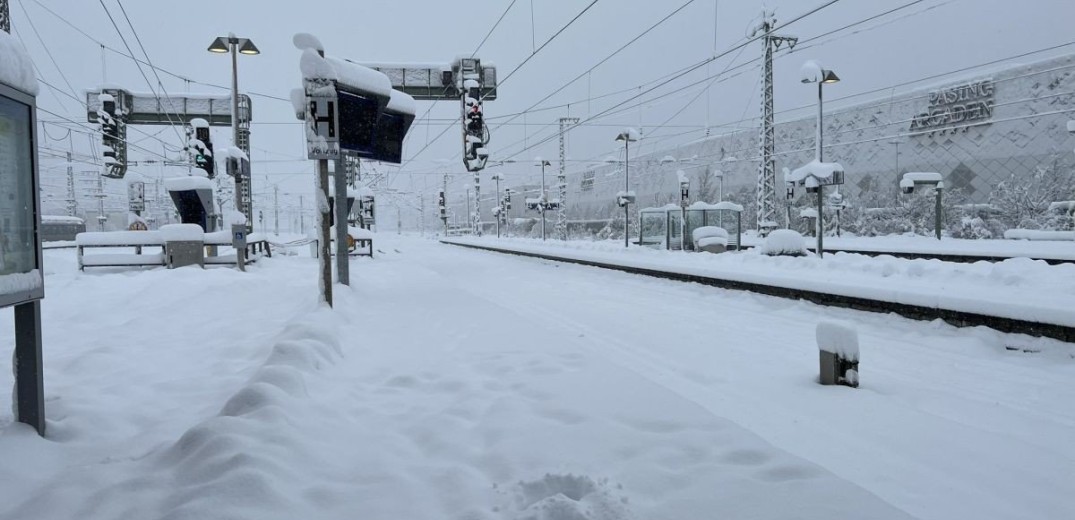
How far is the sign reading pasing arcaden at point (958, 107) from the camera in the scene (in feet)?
91.1

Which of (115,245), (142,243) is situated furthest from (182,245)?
(115,245)

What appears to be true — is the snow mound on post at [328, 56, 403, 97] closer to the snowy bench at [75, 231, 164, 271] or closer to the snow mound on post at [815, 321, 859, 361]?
the snow mound on post at [815, 321, 859, 361]

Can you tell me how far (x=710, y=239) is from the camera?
67.9 ft

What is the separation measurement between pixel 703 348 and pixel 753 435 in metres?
2.73

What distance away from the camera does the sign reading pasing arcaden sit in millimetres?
27781

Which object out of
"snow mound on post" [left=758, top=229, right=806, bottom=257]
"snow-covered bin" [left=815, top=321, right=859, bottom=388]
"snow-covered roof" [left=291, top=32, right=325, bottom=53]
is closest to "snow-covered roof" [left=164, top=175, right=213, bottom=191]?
"snow-covered roof" [left=291, top=32, right=325, bottom=53]

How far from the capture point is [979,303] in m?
6.36

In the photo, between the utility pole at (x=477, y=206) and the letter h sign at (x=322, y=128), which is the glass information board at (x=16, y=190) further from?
the utility pole at (x=477, y=206)

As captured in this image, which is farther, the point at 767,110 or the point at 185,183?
the point at 767,110

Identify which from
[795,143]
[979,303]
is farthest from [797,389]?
[795,143]

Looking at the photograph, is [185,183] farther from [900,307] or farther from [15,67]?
[900,307]

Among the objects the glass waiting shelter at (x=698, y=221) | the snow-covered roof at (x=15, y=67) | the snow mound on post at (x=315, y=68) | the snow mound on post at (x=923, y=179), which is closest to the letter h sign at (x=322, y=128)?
Result: the snow mound on post at (x=315, y=68)

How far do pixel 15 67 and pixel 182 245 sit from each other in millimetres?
12556

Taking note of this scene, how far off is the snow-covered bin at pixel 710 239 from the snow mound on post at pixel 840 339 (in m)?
16.5
